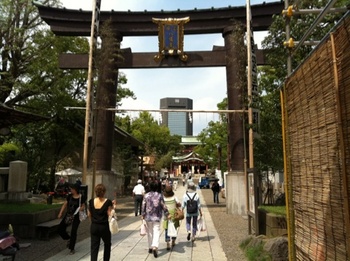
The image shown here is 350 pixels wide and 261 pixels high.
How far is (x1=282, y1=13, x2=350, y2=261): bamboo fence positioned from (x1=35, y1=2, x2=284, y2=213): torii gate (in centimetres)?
1279

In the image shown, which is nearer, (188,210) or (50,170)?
(188,210)

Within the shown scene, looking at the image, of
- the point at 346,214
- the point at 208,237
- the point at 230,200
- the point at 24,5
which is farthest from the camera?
the point at 24,5

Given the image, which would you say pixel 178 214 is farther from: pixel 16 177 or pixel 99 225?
pixel 16 177

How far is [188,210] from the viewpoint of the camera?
956cm

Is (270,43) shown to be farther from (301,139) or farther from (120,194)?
(120,194)

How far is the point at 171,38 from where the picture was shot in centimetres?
1786

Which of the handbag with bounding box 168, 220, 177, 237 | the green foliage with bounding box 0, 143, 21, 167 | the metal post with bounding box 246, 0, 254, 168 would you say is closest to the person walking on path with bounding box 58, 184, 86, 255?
the handbag with bounding box 168, 220, 177, 237

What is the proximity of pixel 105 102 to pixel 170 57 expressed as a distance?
3.97m

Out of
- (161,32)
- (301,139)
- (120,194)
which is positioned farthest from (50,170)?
(301,139)

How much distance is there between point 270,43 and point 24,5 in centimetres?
1606

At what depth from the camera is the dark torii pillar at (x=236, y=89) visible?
A: 54.8 ft

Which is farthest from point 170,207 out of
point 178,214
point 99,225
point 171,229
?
point 99,225

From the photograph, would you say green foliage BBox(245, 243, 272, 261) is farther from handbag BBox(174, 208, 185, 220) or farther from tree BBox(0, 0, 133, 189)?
tree BBox(0, 0, 133, 189)

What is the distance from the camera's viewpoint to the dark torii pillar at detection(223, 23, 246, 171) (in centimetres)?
1670
